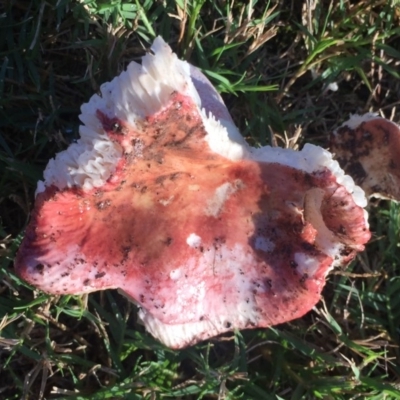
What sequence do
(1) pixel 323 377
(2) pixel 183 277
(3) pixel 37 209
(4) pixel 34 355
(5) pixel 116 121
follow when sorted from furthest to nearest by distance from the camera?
(1) pixel 323 377
(4) pixel 34 355
(2) pixel 183 277
(3) pixel 37 209
(5) pixel 116 121

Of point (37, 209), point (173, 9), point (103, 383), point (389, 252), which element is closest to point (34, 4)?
point (173, 9)

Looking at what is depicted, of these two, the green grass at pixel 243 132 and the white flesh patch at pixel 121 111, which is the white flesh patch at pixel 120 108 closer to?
the white flesh patch at pixel 121 111

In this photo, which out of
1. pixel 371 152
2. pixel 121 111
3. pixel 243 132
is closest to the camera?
pixel 121 111

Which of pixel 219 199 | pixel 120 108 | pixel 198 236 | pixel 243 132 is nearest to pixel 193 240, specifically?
pixel 198 236

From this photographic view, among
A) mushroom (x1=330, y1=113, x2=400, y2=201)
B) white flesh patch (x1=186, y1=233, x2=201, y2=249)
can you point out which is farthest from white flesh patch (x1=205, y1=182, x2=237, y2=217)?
mushroom (x1=330, y1=113, x2=400, y2=201)

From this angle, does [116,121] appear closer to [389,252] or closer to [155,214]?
[155,214]

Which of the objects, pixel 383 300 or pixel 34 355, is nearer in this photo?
pixel 34 355

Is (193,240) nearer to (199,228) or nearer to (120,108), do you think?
(199,228)
